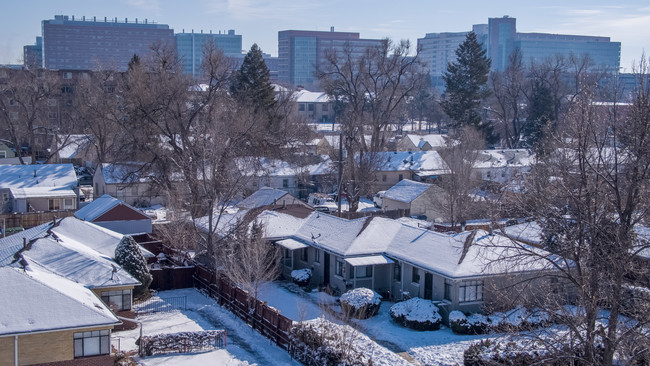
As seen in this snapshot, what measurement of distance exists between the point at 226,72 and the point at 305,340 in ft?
101

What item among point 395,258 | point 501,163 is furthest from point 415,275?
point 501,163

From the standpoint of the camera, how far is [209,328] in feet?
84.5

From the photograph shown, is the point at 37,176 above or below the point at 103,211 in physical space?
above

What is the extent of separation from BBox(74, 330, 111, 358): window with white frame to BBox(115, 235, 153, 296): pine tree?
7.60 meters

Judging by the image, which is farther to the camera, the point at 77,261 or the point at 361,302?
the point at 361,302

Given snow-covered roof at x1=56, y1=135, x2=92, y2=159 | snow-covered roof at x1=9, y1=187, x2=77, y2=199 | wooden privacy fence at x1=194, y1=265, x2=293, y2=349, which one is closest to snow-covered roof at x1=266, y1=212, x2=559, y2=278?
wooden privacy fence at x1=194, y1=265, x2=293, y2=349

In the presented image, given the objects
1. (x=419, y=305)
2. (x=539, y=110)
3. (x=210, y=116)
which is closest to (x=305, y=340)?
(x=419, y=305)

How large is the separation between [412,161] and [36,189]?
32028mm

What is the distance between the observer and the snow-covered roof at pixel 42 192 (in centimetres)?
4695

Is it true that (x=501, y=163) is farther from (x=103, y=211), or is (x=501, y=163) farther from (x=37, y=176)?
(x=37, y=176)

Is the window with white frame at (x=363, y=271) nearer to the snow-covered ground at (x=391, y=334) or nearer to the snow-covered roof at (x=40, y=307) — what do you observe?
the snow-covered ground at (x=391, y=334)

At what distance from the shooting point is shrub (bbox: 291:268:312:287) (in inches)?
1243

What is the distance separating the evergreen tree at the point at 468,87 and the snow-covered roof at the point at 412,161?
8543 millimetres

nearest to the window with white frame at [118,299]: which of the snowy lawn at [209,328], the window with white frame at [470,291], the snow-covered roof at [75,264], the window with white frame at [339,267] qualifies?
the snow-covered roof at [75,264]
